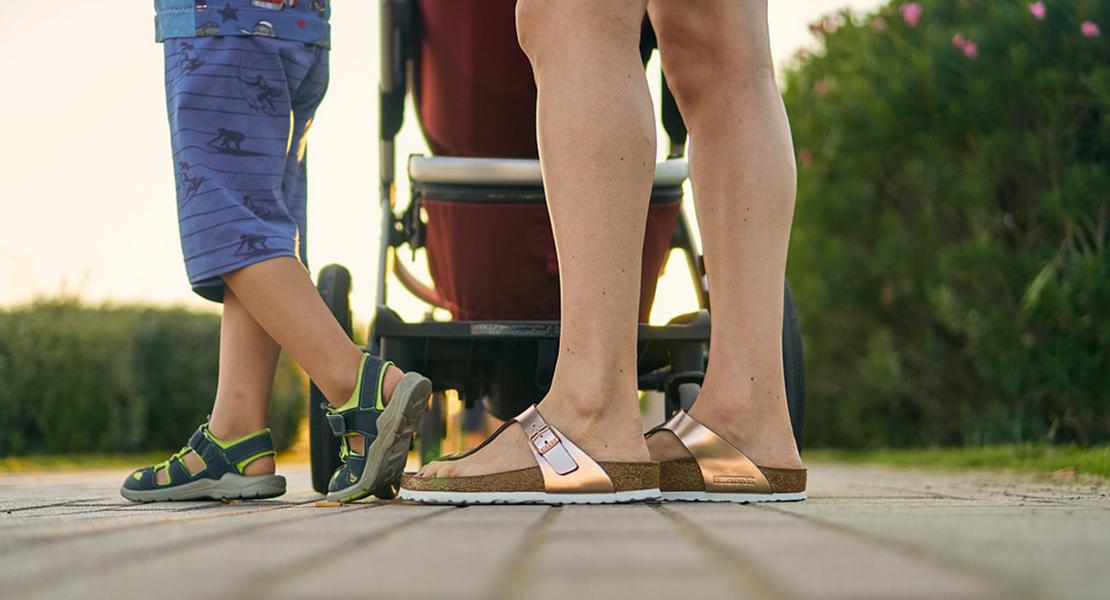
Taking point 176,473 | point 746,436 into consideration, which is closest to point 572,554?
point 746,436

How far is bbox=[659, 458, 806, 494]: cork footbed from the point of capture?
1.67 m

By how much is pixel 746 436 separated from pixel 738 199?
0.36 metres

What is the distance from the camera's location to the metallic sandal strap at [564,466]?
151 cm

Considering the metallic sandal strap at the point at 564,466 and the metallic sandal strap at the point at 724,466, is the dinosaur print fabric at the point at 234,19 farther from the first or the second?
the metallic sandal strap at the point at 724,466

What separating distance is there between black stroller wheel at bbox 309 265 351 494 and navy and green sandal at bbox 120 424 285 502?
0.20 metres

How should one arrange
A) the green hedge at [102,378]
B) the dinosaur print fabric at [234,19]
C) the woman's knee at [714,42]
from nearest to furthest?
the woman's knee at [714,42], the dinosaur print fabric at [234,19], the green hedge at [102,378]

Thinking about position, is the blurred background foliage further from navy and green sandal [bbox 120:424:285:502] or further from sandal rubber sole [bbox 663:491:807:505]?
navy and green sandal [bbox 120:424:285:502]

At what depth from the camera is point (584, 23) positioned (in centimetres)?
157

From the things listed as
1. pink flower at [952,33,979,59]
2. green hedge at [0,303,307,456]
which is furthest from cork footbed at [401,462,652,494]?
green hedge at [0,303,307,456]

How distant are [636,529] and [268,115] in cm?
111

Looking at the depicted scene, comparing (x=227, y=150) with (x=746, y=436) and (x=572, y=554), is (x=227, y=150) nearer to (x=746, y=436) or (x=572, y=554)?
(x=746, y=436)

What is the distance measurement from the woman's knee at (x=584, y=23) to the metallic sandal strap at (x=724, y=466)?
0.59 metres

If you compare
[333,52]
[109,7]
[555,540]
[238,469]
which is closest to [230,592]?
[555,540]

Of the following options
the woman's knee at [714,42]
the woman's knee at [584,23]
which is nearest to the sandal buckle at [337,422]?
the woman's knee at [584,23]
